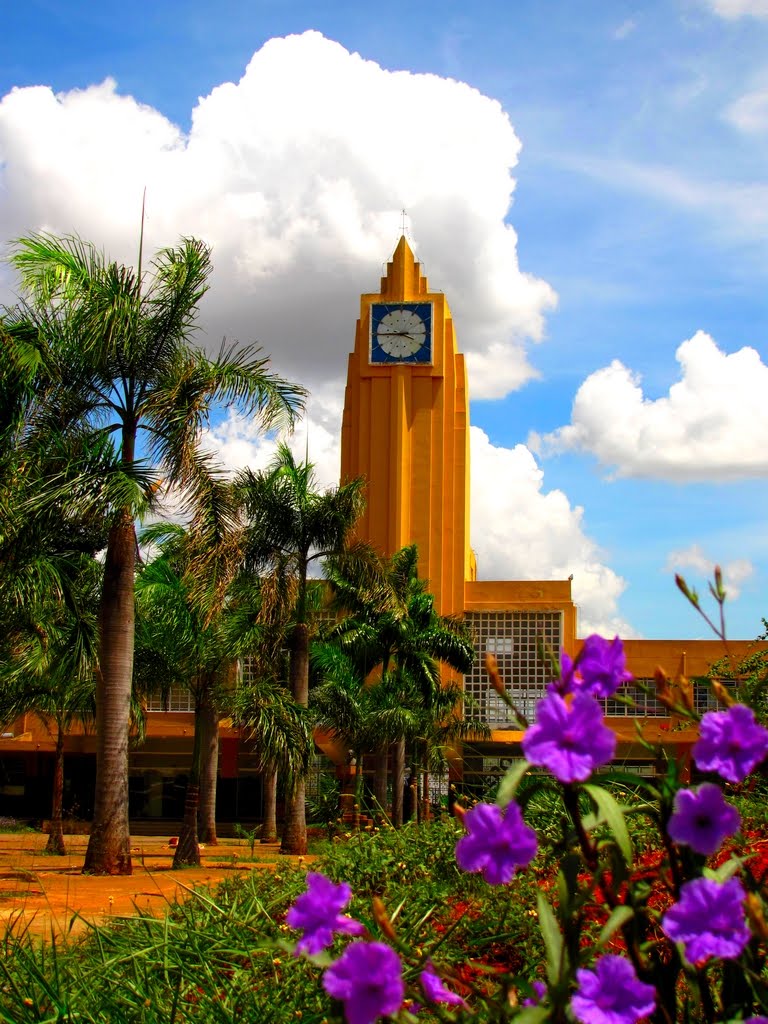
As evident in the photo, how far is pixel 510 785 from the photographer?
1631mm

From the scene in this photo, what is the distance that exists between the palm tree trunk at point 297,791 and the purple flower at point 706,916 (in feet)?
54.0

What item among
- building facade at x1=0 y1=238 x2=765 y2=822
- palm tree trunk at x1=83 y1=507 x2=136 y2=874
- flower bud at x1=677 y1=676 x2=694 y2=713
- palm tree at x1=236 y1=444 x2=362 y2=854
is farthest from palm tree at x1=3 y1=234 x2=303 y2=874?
building facade at x1=0 y1=238 x2=765 y2=822

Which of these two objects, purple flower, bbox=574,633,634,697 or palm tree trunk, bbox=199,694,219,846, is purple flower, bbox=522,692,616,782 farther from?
palm tree trunk, bbox=199,694,219,846

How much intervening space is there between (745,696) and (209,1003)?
1894mm

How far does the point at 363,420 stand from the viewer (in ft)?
131

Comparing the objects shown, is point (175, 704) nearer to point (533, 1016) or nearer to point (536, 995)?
point (536, 995)

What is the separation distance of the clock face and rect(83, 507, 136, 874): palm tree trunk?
2606 cm

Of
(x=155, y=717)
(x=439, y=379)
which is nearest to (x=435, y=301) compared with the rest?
(x=439, y=379)

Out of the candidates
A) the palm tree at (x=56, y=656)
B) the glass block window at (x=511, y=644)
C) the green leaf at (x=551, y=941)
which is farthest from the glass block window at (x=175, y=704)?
the green leaf at (x=551, y=941)

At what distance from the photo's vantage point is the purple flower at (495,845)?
1581 millimetres

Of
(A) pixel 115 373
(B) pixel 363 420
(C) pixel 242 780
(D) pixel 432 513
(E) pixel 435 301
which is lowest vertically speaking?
(C) pixel 242 780

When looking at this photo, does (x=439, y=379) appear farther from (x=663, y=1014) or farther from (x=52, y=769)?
(x=663, y=1014)

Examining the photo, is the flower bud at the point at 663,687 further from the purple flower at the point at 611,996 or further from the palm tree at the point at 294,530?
the palm tree at the point at 294,530

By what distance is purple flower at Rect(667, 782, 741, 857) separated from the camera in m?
1.58
